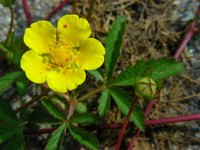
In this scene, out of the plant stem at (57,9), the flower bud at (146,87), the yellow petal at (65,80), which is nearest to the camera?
the flower bud at (146,87)

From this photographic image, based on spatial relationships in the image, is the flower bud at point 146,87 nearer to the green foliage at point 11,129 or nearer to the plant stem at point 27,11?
the green foliage at point 11,129

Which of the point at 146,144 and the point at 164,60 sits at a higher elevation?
the point at 164,60

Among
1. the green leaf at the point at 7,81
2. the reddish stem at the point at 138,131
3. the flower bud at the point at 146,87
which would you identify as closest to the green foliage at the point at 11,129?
the green leaf at the point at 7,81

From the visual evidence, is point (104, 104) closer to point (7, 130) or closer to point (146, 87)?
point (146, 87)

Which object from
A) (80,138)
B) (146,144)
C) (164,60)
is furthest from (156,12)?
(80,138)

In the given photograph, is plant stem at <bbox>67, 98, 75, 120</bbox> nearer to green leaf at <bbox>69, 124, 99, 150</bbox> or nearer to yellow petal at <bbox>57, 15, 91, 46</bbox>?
green leaf at <bbox>69, 124, 99, 150</bbox>

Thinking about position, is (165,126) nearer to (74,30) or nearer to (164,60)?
(164,60)
